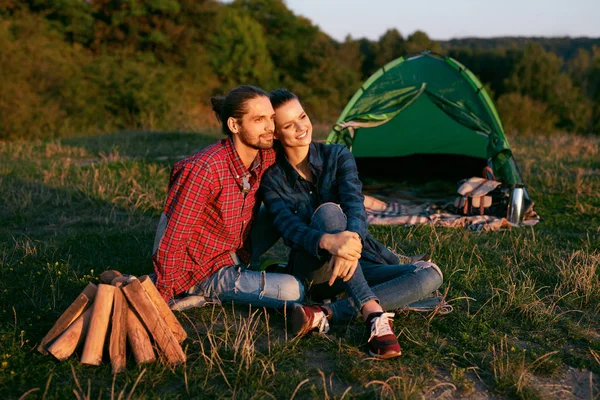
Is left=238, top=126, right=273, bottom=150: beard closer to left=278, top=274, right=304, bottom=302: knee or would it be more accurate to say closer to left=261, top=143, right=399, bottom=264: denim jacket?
left=261, top=143, right=399, bottom=264: denim jacket

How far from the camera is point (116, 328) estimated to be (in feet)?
9.57

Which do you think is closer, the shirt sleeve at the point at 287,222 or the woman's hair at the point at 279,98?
the shirt sleeve at the point at 287,222

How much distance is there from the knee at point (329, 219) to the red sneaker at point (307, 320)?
1.62 feet

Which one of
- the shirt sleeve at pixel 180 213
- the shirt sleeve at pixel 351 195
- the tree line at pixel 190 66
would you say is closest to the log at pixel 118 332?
the shirt sleeve at pixel 180 213

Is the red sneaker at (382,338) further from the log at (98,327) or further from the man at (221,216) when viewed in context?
the log at (98,327)

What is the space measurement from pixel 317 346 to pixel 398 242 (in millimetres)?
2226

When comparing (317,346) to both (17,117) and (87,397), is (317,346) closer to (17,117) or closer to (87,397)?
(87,397)

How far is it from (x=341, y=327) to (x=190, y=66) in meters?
26.1

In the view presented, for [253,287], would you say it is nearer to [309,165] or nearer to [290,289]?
[290,289]

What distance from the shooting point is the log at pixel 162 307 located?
9.75 ft

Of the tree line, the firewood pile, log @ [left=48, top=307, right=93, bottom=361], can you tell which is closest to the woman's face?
the firewood pile

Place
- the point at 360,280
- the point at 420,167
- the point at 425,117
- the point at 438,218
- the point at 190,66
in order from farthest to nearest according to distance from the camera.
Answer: the point at 190,66, the point at 425,117, the point at 420,167, the point at 438,218, the point at 360,280

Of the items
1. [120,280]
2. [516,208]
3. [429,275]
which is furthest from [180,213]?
[516,208]

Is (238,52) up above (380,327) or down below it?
above
